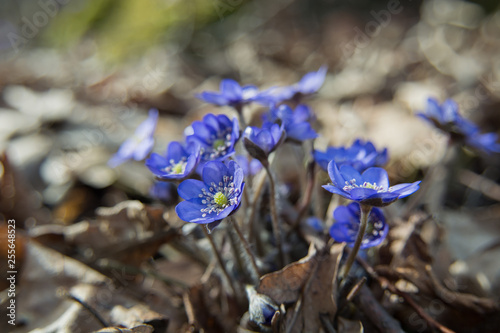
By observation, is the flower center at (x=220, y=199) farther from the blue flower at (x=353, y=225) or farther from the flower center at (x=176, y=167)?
the blue flower at (x=353, y=225)

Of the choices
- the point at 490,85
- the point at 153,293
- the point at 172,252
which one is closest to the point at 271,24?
the point at 490,85

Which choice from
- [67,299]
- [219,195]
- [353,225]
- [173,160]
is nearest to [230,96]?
[173,160]

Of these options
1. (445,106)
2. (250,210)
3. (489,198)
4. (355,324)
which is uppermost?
(445,106)

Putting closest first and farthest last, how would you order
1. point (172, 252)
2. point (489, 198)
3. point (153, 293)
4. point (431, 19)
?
point (153, 293) → point (172, 252) → point (489, 198) → point (431, 19)

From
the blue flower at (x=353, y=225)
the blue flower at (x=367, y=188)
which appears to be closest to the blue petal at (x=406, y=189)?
the blue flower at (x=367, y=188)

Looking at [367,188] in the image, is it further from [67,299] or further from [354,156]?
[67,299]

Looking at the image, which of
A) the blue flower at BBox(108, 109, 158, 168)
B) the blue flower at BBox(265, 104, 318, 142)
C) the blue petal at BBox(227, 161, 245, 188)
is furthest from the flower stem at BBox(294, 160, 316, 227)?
the blue flower at BBox(108, 109, 158, 168)

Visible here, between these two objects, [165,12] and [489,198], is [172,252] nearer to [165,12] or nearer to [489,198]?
[489,198]
